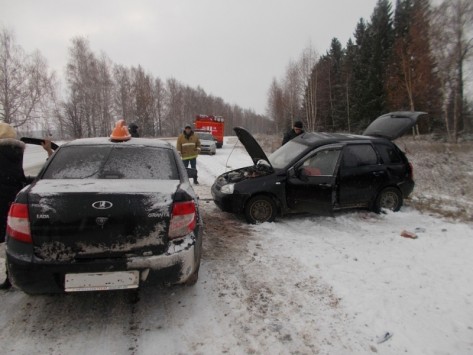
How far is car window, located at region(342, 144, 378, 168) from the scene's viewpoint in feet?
20.8

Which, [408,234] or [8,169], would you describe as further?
[408,234]

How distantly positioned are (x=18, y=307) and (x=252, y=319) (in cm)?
233

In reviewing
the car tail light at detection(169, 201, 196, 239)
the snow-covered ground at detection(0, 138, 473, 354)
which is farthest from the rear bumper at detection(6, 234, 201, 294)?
the snow-covered ground at detection(0, 138, 473, 354)

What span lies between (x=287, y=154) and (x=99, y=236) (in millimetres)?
4628

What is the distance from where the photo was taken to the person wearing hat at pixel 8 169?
3635 millimetres

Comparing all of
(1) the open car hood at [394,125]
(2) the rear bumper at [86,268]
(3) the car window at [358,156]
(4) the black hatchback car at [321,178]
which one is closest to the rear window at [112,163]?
(2) the rear bumper at [86,268]

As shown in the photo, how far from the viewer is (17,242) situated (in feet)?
8.86

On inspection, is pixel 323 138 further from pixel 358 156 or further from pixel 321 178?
pixel 321 178

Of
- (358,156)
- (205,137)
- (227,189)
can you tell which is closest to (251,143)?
(227,189)

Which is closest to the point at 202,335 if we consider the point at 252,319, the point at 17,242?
the point at 252,319

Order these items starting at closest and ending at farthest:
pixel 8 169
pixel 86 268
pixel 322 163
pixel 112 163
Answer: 1. pixel 86 268
2. pixel 112 163
3. pixel 8 169
4. pixel 322 163

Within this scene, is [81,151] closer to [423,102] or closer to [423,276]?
[423,276]

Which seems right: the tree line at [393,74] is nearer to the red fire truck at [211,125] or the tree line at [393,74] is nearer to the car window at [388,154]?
the red fire truck at [211,125]

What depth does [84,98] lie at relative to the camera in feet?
142
